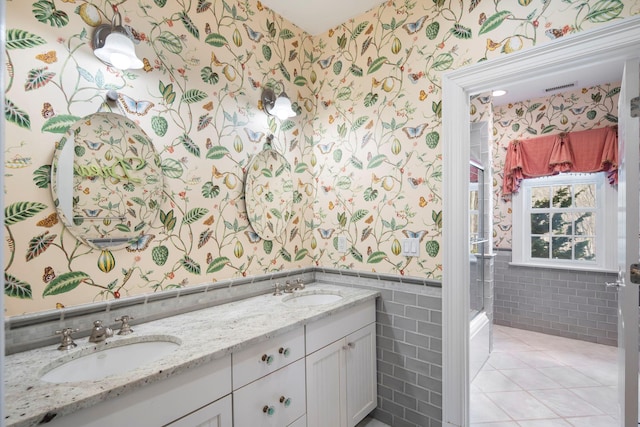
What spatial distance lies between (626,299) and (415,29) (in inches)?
74.0

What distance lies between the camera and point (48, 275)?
1.27m

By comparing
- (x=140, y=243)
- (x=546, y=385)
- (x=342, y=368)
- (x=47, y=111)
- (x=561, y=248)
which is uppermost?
(x=47, y=111)

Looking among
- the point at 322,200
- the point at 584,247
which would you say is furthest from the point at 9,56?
the point at 584,247

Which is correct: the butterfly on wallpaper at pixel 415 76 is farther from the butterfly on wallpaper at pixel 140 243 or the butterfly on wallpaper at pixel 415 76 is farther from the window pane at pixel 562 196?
the window pane at pixel 562 196

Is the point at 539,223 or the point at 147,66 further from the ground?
the point at 147,66

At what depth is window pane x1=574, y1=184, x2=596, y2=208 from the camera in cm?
365

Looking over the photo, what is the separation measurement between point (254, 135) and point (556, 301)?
3.96 metres

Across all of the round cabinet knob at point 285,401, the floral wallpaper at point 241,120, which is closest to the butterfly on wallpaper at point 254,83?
the floral wallpaper at point 241,120

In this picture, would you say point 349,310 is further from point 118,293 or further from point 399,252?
point 118,293

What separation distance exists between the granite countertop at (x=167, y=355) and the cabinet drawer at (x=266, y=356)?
2.1 inches

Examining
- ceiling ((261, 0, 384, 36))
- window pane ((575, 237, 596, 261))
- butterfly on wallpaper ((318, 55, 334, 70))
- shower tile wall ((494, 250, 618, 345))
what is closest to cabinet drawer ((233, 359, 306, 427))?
butterfly on wallpaper ((318, 55, 334, 70))

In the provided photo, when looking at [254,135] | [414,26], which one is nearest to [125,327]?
[254,135]

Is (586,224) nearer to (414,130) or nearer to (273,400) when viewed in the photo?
(414,130)

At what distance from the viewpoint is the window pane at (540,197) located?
13.0 ft
